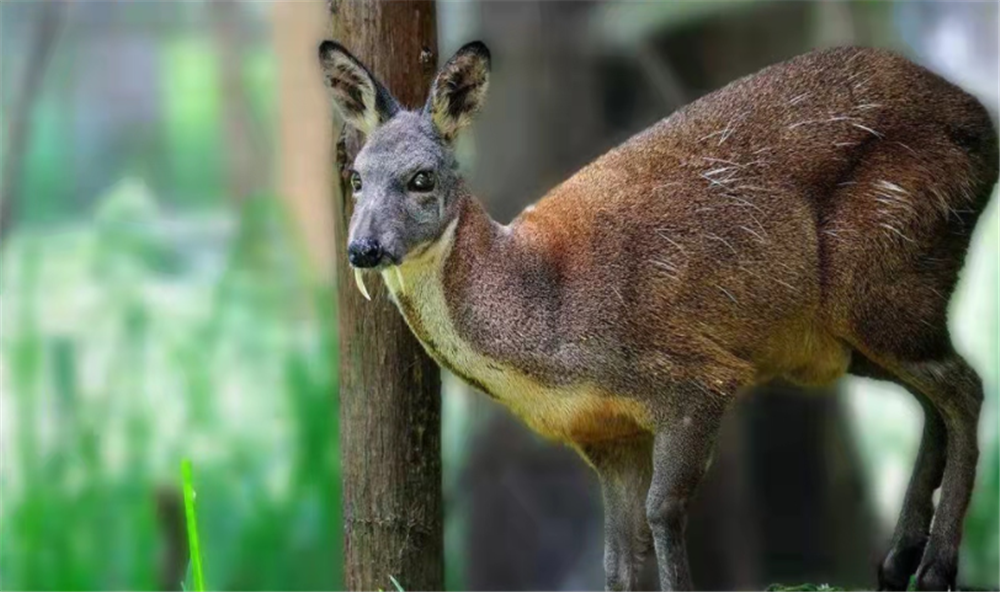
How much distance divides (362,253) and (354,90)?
724 millimetres

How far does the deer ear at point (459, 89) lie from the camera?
4.46 metres

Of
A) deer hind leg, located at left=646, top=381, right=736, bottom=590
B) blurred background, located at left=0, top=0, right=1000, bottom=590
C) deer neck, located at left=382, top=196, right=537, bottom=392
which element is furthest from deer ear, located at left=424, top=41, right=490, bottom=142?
deer hind leg, located at left=646, top=381, right=736, bottom=590

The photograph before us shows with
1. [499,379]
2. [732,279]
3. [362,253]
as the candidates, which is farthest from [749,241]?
[362,253]

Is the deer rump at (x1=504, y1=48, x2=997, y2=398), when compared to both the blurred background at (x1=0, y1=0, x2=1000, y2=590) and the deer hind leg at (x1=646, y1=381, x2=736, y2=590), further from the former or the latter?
the blurred background at (x1=0, y1=0, x2=1000, y2=590)

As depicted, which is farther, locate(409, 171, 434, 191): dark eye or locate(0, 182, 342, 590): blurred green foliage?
locate(0, 182, 342, 590): blurred green foliage

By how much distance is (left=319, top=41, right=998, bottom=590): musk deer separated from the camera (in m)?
4.48

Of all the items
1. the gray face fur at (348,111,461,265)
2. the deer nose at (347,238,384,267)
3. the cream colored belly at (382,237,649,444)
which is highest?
the gray face fur at (348,111,461,265)

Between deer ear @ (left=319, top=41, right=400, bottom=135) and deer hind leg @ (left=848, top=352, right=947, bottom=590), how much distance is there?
5.84 feet

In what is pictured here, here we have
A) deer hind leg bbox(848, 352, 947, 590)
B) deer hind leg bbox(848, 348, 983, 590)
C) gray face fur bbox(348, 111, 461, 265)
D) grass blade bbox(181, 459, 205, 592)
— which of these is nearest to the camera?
grass blade bbox(181, 459, 205, 592)

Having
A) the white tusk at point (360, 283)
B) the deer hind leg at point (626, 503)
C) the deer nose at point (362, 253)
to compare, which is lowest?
the deer hind leg at point (626, 503)

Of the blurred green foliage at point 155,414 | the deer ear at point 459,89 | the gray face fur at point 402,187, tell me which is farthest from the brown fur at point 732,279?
the blurred green foliage at point 155,414

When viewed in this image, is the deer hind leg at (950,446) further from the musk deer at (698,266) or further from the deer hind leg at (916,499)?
the deer hind leg at (916,499)

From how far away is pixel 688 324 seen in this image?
4.62 meters

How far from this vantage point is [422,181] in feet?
14.3
